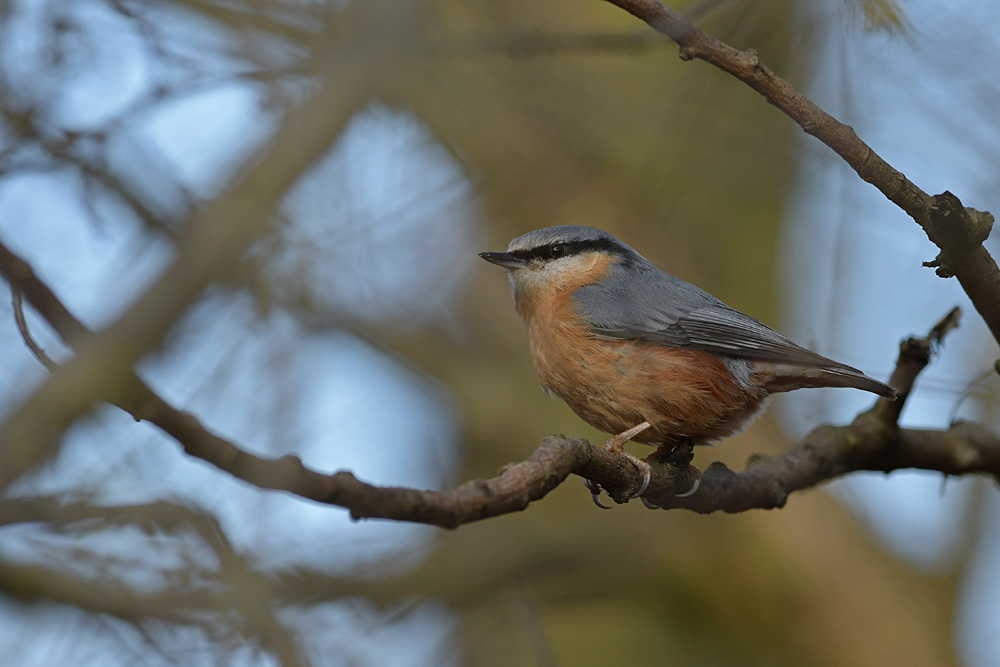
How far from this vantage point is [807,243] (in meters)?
6.46

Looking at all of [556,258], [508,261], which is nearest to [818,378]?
[556,258]

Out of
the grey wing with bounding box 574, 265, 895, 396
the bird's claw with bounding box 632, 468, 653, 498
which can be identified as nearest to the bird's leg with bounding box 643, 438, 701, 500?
the bird's claw with bounding box 632, 468, 653, 498

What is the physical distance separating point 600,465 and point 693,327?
4.80ft

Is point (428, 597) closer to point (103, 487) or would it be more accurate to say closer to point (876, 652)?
point (103, 487)

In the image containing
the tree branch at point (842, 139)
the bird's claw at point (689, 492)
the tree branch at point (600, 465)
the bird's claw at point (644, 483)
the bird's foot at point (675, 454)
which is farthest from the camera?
the bird's foot at point (675, 454)

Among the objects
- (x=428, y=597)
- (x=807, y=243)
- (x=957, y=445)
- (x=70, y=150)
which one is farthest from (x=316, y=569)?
(x=807, y=243)

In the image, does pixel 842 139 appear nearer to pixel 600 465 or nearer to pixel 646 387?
pixel 600 465

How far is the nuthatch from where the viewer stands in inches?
137

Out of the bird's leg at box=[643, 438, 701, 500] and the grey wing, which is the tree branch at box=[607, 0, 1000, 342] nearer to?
the grey wing

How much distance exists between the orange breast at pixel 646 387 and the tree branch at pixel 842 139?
1.28m

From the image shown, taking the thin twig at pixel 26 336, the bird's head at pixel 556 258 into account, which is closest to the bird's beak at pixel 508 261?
the bird's head at pixel 556 258

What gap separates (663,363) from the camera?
357 centimetres

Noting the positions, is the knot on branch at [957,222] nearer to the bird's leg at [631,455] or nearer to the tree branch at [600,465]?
the tree branch at [600,465]

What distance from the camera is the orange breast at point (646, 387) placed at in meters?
3.49
